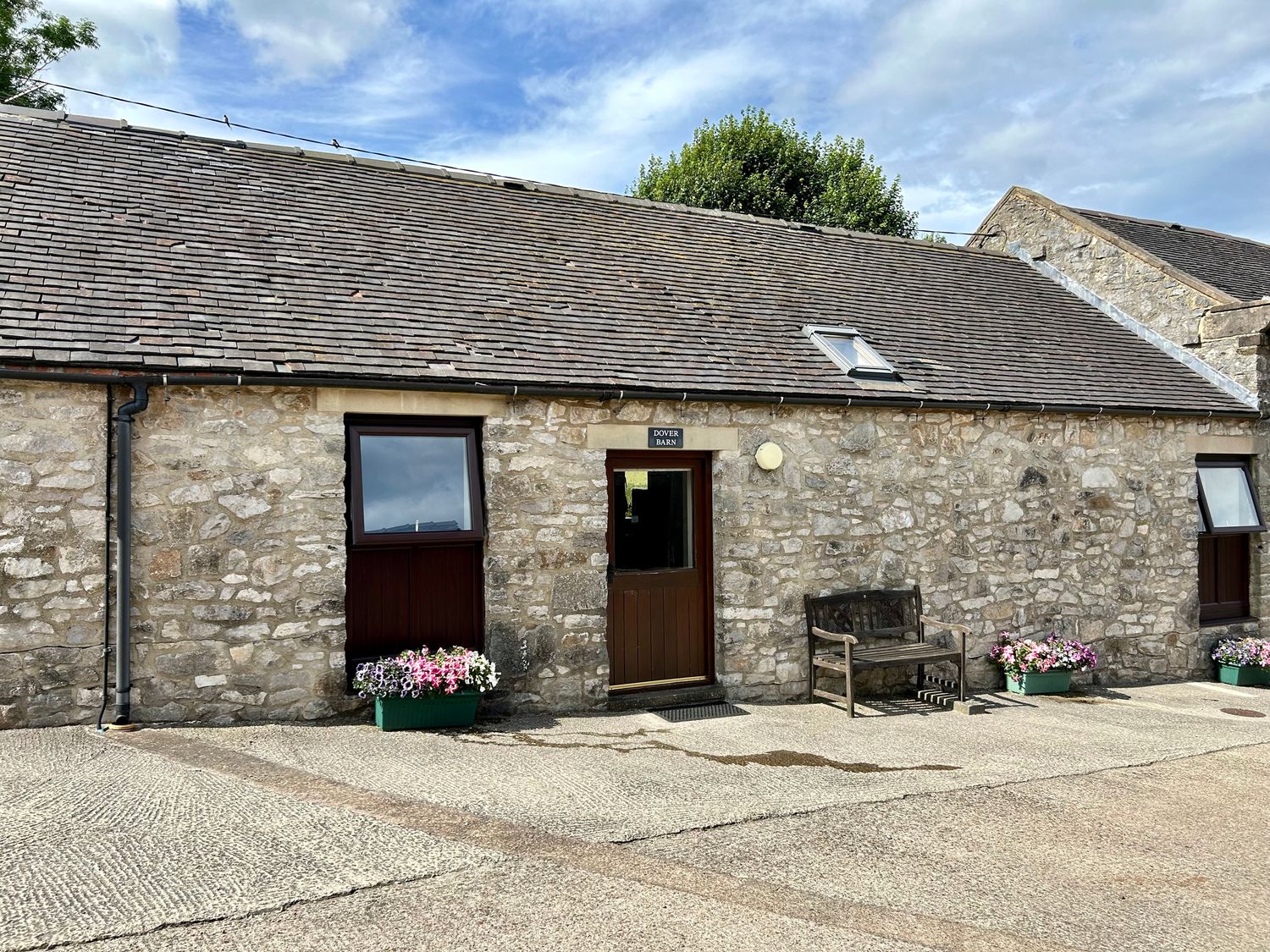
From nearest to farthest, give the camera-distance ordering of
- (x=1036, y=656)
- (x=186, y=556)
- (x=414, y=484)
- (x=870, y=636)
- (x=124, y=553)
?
(x=124, y=553) → (x=186, y=556) → (x=414, y=484) → (x=870, y=636) → (x=1036, y=656)

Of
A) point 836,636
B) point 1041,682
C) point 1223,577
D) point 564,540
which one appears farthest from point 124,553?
point 1223,577

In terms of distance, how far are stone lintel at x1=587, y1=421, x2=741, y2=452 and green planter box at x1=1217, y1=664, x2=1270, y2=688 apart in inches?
272

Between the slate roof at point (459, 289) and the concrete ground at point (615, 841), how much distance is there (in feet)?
9.36

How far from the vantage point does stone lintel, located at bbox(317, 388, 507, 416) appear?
706cm

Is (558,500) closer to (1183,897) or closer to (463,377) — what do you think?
(463,377)

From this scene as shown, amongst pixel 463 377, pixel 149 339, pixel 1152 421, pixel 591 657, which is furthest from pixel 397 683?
pixel 1152 421

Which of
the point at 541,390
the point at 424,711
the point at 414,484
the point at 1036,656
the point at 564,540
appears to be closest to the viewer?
the point at 424,711

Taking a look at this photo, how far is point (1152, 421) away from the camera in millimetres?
10656

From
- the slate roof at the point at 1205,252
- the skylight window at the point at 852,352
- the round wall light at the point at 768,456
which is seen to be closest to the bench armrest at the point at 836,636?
the round wall light at the point at 768,456

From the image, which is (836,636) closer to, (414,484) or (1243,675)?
(414,484)

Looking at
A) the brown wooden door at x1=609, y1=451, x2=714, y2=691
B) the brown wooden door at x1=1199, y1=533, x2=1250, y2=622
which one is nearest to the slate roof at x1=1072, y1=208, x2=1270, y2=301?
the brown wooden door at x1=1199, y1=533, x2=1250, y2=622

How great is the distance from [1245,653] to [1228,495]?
6.20 ft

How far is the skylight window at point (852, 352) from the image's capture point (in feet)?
30.9

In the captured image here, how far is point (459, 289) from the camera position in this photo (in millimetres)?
8781
